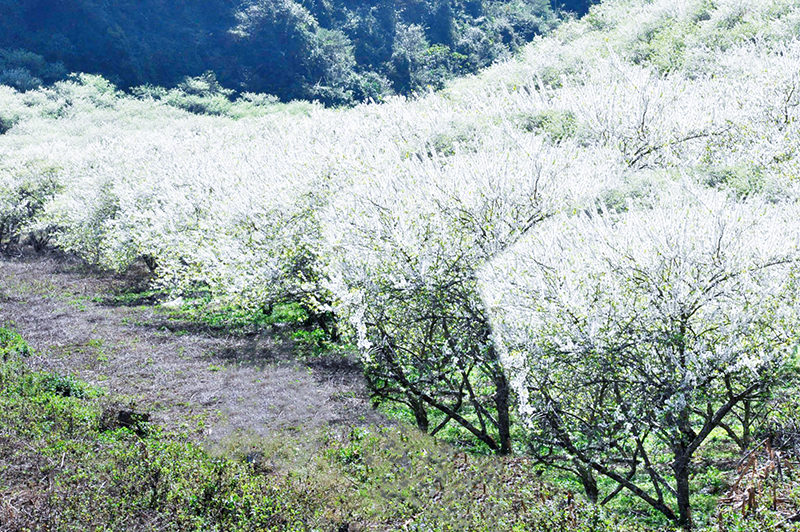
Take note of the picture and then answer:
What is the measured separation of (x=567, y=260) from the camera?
12.0 metres

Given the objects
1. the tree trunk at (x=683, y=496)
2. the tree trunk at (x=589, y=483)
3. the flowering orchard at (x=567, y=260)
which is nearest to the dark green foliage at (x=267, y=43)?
the flowering orchard at (x=567, y=260)

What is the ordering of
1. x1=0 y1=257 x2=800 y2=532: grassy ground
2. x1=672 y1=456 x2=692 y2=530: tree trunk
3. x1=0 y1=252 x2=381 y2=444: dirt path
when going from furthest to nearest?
x1=0 y1=252 x2=381 y2=444: dirt path → x1=672 y1=456 x2=692 y2=530: tree trunk → x1=0 y1=257 x2=800 y2=532: grassy ground

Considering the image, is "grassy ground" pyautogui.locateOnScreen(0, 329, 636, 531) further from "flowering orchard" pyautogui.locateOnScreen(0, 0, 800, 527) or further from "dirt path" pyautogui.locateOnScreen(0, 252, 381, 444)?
"dirt path" pyautogui.locateOnScreen(0, 252, 381, 444)

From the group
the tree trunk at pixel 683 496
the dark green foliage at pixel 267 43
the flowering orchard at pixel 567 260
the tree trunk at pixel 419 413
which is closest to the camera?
the flowering orchard at pixel 567 260

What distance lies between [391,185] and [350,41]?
101844mm

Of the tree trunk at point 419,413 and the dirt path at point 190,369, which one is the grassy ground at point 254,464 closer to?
the dirt path at point 190,369

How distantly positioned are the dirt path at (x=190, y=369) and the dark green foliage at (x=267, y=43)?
232 feet

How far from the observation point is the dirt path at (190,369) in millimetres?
16359

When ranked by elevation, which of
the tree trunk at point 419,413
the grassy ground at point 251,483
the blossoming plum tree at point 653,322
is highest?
the blossoming plum tree at point 653,322

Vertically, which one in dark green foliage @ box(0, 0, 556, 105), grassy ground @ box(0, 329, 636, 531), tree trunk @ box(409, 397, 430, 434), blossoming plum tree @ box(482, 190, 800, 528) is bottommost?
grassy ground @ box(0, 329, 636, 531)

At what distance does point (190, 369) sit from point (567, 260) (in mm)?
14217

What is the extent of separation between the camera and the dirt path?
16359 millimetres

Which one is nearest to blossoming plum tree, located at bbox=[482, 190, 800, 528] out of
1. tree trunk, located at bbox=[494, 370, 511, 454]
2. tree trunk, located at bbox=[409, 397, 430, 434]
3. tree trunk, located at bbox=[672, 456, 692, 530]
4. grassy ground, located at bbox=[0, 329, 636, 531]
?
tree trunk, located at bbox=[672, 456, 692, 530]

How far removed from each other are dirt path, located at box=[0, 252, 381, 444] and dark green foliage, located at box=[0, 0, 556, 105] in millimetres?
70722
